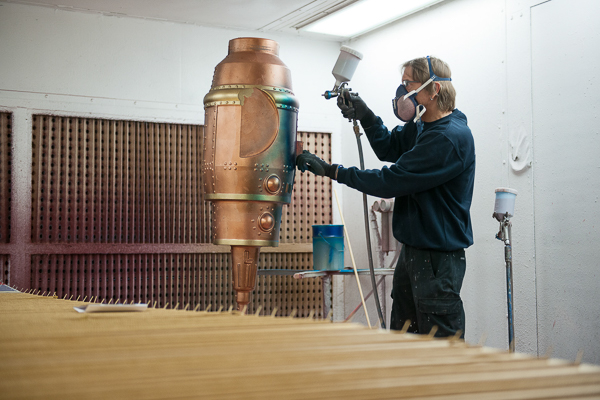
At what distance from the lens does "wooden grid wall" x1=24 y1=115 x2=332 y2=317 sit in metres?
5.26

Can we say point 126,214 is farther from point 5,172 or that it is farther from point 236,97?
point 236,97

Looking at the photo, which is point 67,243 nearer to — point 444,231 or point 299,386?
point 444,231

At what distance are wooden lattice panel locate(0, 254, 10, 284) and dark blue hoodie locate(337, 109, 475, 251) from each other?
3.22 metres

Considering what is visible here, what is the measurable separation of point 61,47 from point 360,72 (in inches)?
108

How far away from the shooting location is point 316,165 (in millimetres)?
3701

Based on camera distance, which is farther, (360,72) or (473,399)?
(360,72)

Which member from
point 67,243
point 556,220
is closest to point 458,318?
point 556,220

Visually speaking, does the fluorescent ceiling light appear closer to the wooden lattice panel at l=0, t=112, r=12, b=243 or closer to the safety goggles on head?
the safety goggles on head

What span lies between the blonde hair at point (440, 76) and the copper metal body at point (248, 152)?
0.75 metres

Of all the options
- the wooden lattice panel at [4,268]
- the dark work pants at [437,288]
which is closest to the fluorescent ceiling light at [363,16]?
the dark work pants at [437,288]

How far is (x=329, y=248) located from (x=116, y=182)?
2.09 metres

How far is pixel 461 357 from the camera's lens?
100cm

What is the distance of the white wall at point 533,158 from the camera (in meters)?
3.72

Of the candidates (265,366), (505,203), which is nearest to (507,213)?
(505,203)
